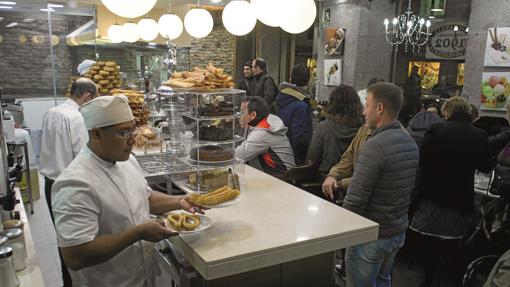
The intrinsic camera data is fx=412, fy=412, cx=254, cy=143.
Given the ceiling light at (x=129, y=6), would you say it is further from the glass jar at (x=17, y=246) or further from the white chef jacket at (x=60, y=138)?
the white chef jacket at (x=60, y=138)

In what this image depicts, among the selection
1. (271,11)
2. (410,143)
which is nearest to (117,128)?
(271,11)

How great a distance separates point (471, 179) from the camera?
3088mm

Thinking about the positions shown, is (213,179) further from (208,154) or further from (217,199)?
(217,199)

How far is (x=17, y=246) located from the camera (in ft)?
5.94

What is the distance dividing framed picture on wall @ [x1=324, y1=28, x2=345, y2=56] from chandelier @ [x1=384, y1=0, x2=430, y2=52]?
2.07 ft

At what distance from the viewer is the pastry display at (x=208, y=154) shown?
234 centimetres

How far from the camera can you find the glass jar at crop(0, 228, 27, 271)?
5.89 feet

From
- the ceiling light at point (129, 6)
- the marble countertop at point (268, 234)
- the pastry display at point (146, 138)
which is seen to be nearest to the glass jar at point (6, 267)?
the marble countertop at point (268, 234)

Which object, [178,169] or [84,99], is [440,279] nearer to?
[178,169]

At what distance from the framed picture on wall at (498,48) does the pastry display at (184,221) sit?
12.1 ft

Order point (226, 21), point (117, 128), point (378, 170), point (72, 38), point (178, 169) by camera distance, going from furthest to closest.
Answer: point (72, 38)
point (226, 21)
point (178, 169)
point (378, 170)
point (117, 128)

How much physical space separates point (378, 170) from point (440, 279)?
1730mm

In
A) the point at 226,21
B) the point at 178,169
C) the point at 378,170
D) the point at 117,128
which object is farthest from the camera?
the point at 226,21

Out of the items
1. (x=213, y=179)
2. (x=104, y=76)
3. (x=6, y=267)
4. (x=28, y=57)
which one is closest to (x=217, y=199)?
(x=213, y=179)
